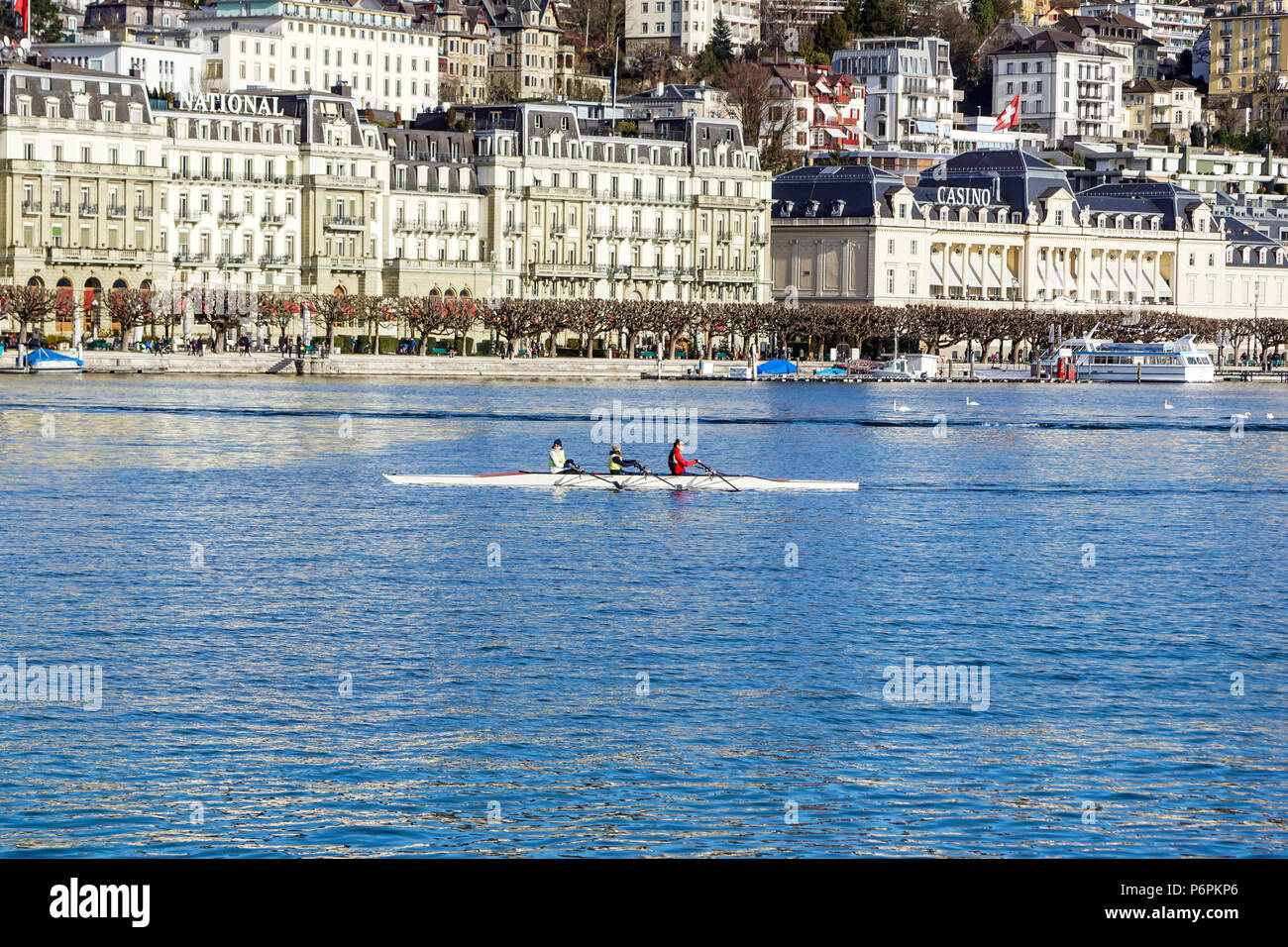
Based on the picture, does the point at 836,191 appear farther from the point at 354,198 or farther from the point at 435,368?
the point at 435,368

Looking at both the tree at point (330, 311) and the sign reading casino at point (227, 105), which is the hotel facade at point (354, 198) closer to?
the sign reading casino at point (227, 105)

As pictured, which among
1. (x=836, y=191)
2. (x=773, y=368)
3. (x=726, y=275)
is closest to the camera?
(x=773, y=368)

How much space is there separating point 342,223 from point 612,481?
102 metres

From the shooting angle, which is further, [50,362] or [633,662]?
[50,362]

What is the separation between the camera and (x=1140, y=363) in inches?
6885

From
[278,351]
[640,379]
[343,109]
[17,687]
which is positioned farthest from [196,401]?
[17,687]

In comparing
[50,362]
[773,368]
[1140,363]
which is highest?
[50,362]

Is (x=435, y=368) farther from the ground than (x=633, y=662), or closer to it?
farther from the ground

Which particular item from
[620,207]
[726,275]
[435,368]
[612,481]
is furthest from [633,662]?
[726,275]

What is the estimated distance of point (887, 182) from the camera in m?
190

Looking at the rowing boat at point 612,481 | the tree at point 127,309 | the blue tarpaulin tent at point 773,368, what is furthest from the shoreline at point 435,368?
the rowing boat at point 612,481

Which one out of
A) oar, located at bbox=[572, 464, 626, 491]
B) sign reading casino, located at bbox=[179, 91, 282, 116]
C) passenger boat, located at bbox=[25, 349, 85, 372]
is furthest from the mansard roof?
oar, located at bbox=[572, 464, 626, 491]

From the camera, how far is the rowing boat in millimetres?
61594

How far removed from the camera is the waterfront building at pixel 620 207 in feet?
563
